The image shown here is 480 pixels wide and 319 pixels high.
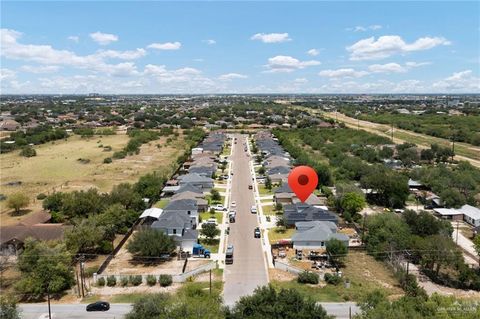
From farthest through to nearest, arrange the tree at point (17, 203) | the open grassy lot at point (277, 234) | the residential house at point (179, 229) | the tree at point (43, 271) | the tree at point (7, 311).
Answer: the tree at point (17, 203), the open grassy lot at point (277, 234), the residential house at point (179, 229), the tree at point (43, 271), the tree at point (7, 311)

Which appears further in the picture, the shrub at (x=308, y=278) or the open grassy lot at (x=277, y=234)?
the open grassy lot at (x=277, y=234)

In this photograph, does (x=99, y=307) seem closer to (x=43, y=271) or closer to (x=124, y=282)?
(x=124, y=282)

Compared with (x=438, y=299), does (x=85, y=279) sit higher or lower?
lower

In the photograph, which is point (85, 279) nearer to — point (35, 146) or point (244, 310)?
point (244, 310)

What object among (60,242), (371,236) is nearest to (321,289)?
(371,236)

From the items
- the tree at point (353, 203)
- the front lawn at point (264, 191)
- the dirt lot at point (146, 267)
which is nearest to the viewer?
the dirt lot at point (146, 267)

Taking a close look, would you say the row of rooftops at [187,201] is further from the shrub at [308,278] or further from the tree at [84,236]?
the shrub at [308,278]

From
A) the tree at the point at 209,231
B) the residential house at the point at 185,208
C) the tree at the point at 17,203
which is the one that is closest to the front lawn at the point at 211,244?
the tree at the point at 209,231

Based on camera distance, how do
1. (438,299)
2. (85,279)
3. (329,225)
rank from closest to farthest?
(438,299)
(85,279)
(329,225)

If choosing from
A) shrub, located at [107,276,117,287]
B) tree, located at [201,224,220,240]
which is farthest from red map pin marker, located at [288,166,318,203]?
shrub, located at [107,276,117,287]
